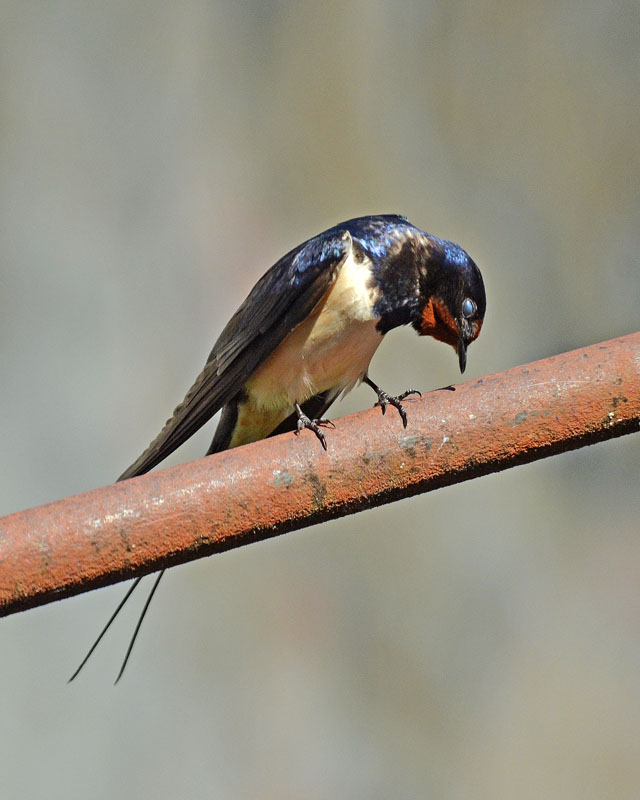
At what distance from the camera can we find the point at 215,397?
189cm

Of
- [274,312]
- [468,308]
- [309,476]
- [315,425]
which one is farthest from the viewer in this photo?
[468,308]

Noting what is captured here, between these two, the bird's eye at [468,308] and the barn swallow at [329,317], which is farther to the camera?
the bird's eye at [468,308]

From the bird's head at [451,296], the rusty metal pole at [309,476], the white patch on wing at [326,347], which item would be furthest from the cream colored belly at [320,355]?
the rusty metal pole at [309,476]

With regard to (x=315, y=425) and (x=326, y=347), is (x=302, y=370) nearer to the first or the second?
(x=326, y=347)

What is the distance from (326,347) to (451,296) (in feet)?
0.98

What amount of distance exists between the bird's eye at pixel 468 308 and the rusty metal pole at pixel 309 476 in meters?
0.99

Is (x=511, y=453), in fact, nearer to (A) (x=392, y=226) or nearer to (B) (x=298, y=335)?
(B) (x=298, y=335)

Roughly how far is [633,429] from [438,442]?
0.21 meters

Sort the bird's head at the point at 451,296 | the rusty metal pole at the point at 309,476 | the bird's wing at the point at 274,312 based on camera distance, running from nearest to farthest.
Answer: the rusty metal pole at the point at 309,476, the bird's wing at the point at 274,312, the bird's head at the point at 451,296

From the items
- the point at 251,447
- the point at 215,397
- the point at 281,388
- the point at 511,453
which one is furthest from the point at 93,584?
the point at 281,388

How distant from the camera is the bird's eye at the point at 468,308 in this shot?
220 cm

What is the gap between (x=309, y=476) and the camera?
3.82ft

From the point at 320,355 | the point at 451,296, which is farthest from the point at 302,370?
the point at 451,296

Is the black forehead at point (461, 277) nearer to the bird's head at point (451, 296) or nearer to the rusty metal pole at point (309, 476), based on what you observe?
the bird's head at point (451, 296)
